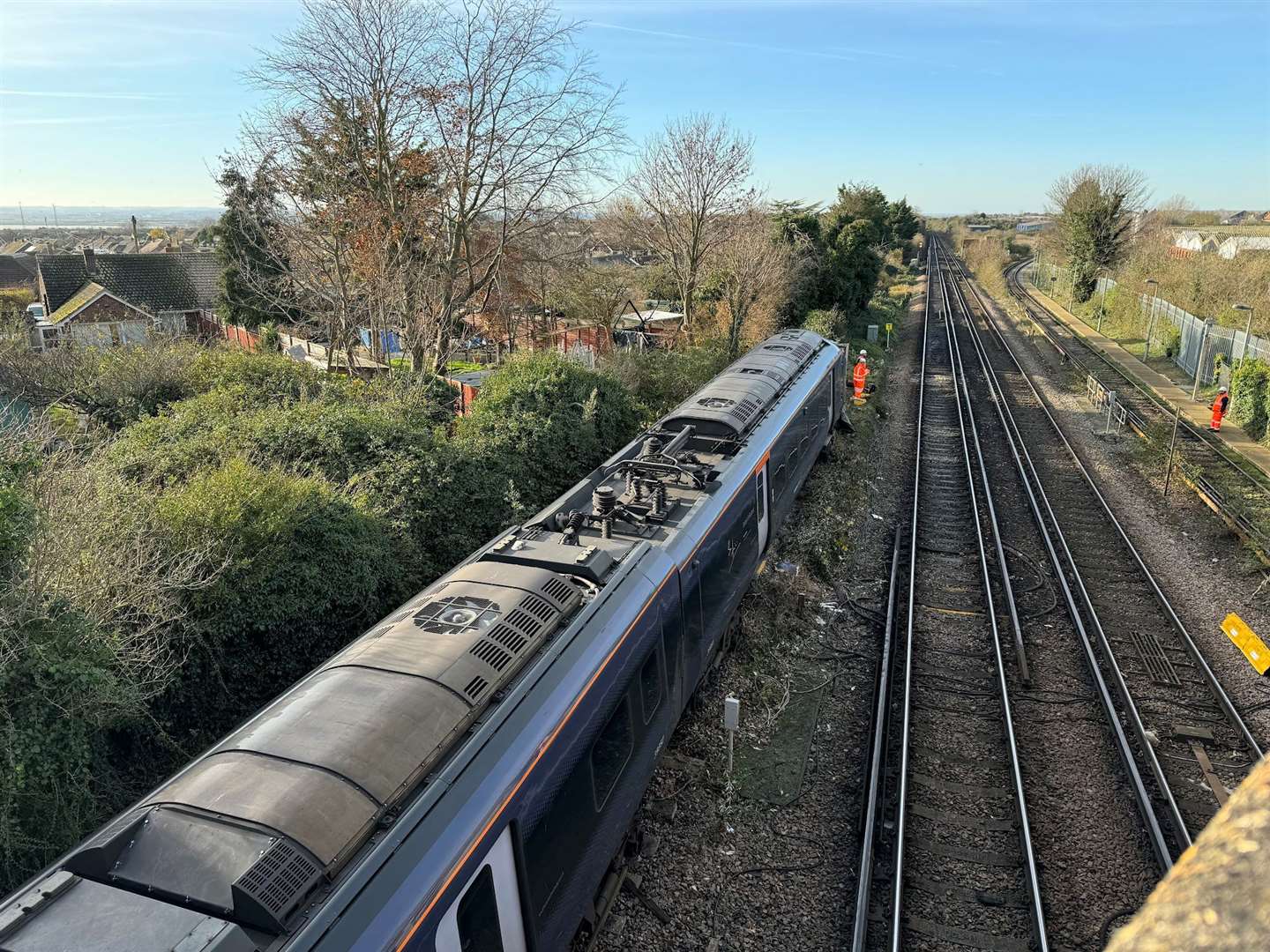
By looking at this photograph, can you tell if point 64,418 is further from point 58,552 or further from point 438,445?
point 58,552

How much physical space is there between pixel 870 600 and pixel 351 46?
1570 cm

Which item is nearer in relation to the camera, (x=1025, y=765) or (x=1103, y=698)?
(x=1025, y=765)

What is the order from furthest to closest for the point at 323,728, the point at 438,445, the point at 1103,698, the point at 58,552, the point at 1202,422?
the point at 1202,422 < the point at 438,445 < the point at 1103,698 < the point at 58,552 < the point at 323,728

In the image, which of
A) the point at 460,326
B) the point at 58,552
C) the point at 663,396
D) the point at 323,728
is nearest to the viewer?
the point at 323,728

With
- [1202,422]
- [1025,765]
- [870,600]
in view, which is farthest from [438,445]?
[1202,422]

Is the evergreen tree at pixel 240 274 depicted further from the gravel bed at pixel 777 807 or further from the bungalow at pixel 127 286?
the gravel bed at pixel 777 807

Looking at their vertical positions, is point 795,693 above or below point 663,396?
below

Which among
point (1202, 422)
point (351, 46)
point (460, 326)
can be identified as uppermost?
point (351, 46)

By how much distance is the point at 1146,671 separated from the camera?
1109 cm

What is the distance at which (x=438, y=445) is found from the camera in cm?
1240

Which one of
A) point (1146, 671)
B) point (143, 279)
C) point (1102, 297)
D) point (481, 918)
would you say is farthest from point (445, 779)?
point (1102, 297)

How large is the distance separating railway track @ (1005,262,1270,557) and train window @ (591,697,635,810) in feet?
43.5

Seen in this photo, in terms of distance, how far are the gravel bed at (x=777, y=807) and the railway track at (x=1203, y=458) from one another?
6.92 metres

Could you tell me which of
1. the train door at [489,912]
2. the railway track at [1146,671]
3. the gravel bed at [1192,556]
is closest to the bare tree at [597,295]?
the gravel bed at [1192,556]
